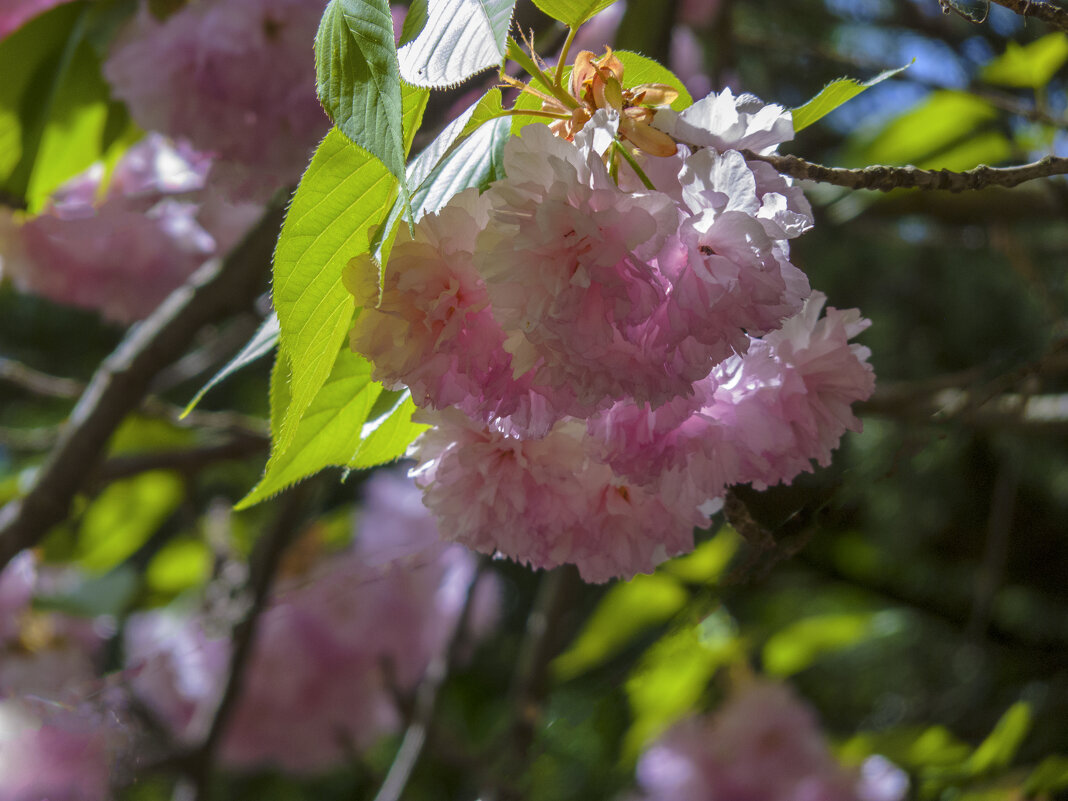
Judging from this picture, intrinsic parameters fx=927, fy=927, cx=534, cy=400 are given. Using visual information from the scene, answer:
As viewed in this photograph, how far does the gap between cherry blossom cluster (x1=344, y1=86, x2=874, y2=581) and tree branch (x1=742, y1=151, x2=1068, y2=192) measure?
0.10ft

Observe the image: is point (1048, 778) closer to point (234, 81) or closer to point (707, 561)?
point (707, 561)

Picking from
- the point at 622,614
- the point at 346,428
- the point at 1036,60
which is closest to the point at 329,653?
the point at 622,614

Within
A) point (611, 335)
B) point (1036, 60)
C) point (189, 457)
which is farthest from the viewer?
point (189, 457)

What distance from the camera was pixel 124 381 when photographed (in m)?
0.89

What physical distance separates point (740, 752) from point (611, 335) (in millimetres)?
1103

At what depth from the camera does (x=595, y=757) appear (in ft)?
5.98

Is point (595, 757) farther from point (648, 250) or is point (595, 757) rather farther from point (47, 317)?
point (47, 317)

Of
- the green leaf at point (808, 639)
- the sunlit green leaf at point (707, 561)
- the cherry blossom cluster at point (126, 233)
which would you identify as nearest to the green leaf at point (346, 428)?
the cherry blossom cluster at point (126, 233)

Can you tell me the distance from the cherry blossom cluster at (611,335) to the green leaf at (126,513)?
1.13 metres

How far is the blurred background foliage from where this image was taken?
82 cm

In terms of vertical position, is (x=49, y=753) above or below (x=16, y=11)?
Result: below

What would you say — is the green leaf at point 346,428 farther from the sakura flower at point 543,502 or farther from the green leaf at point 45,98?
the green leaf at point 45,98

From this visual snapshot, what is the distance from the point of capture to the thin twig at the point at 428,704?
1.12 m

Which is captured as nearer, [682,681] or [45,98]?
[45,98]
